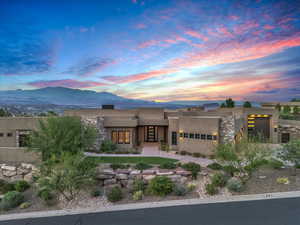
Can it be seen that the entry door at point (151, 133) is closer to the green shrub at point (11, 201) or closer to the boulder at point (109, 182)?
the boulder at point (109, 182)

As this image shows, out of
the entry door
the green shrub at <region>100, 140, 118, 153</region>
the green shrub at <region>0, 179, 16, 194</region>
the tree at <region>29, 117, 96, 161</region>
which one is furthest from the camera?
the entry door

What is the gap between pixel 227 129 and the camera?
1549 cm

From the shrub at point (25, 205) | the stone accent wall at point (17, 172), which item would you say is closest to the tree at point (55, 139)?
the stone accent wall at point (17, 172)

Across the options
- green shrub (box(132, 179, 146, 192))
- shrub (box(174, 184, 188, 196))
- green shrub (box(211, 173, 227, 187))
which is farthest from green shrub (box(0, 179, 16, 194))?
green shrub (box(211, 173, 227, 187))

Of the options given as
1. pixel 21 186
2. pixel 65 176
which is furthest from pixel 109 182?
pixel 21 186

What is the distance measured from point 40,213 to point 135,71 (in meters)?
Answer: 28.5

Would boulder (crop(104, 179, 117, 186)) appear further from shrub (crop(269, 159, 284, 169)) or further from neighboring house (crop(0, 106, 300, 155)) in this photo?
shrub (crop(269, 159, 284, 169))

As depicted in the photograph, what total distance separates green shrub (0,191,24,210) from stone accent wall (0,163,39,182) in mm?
2896

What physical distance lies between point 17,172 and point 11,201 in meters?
3.98

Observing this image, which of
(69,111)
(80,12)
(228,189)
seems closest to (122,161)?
(228,189)

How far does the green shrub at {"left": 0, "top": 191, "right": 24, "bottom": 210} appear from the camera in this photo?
26.5ft

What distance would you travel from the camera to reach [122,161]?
1359 centimetres

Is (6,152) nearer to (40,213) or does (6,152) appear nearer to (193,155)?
(40,213)

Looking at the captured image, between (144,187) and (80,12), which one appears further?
(80,12)
